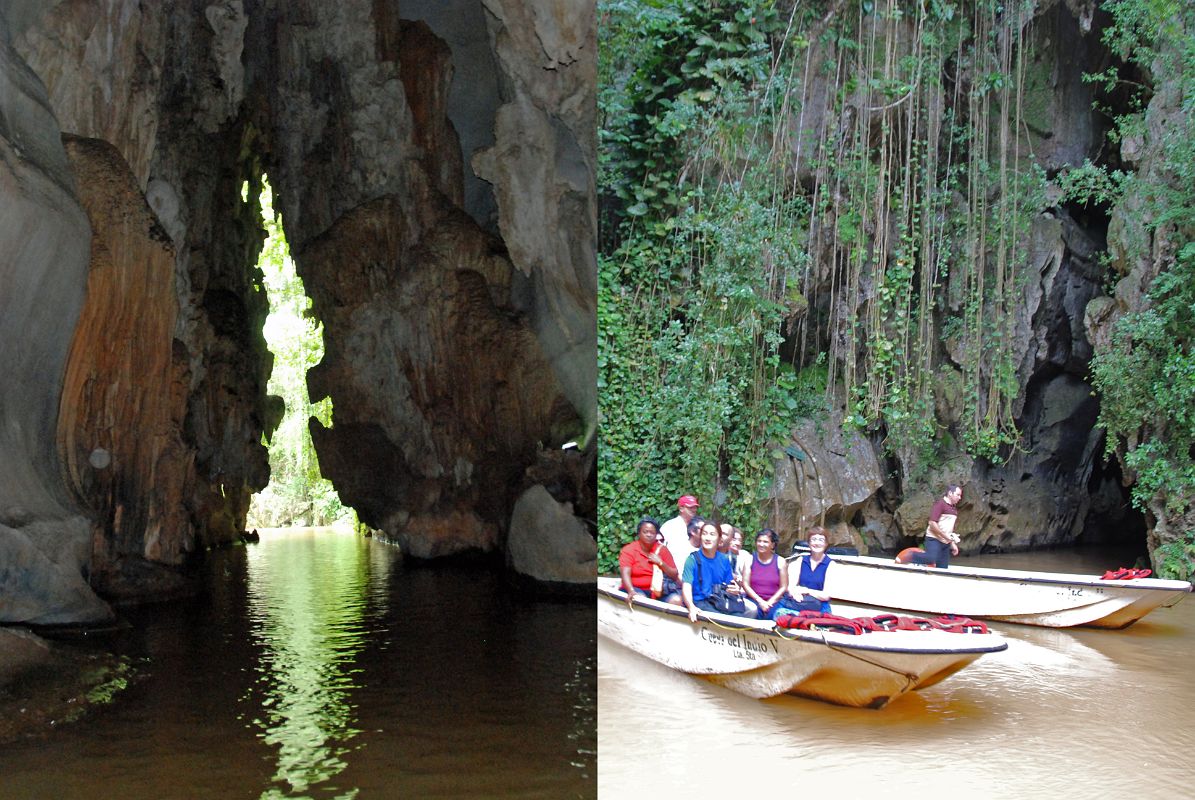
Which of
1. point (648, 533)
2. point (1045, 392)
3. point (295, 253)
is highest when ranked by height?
point (295, 253)

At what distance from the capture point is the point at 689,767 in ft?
10.2

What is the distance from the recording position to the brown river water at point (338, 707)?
2766 mm

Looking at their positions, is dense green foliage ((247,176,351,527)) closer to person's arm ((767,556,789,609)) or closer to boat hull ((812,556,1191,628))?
boat hull ((812,556,1191,628))

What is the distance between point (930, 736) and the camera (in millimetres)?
3311

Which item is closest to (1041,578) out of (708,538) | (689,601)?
(708,538)

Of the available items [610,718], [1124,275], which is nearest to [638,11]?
[610,718]

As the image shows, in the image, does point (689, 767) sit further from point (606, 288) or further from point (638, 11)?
point (638, 11)

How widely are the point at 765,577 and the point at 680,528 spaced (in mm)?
661

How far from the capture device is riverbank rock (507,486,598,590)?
629 centimetres

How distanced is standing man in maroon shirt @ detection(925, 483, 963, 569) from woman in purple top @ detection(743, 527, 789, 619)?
188cm

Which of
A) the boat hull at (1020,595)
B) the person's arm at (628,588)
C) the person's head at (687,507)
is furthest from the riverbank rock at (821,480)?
the person's arm at (628,588)

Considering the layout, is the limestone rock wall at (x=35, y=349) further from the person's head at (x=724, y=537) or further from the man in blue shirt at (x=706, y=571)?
the person's head at (x=724, y=537)

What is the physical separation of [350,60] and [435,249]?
1.51m

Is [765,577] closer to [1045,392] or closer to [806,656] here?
[806,656]
